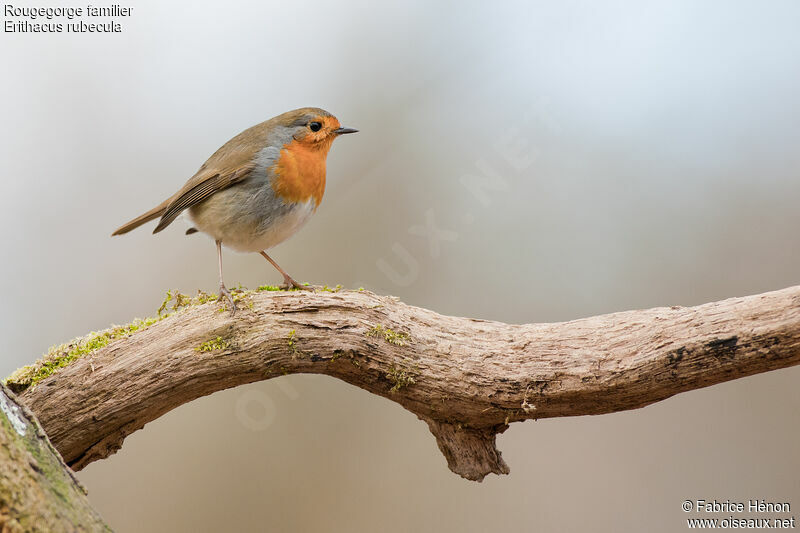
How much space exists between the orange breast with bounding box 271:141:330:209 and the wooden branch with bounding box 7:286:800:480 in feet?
2.06

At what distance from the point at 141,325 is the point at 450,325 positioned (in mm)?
1474

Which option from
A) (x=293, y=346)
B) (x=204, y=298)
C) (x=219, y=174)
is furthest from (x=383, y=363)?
(x=219, y=174)

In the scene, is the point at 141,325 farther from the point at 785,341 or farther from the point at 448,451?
the point at 785,341

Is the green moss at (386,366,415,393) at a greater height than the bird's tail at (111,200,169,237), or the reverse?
the bird's tail at (111,200,169,237)

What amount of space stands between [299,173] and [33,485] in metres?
1.94

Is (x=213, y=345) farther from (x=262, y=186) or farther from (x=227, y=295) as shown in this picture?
(x=262, y=186)

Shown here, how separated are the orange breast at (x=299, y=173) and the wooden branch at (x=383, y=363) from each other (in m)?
0.63

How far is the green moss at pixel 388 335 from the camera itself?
10.0ft

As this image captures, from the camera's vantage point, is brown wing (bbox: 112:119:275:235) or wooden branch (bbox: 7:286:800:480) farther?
brown wing (bbox: 112:119:275:235)

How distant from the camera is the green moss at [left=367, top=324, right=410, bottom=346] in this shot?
3.05 m

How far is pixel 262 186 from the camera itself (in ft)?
11.3

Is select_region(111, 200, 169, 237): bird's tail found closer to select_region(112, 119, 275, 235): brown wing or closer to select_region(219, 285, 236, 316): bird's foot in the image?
select_region(112, 119, 275, 235): brown wing

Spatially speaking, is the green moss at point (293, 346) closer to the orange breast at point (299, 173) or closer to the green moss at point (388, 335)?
the green moss at point (388, 335)

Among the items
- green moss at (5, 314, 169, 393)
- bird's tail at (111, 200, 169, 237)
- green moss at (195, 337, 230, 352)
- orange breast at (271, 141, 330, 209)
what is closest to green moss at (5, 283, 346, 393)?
green moss at (5, 314, 169, 393)
